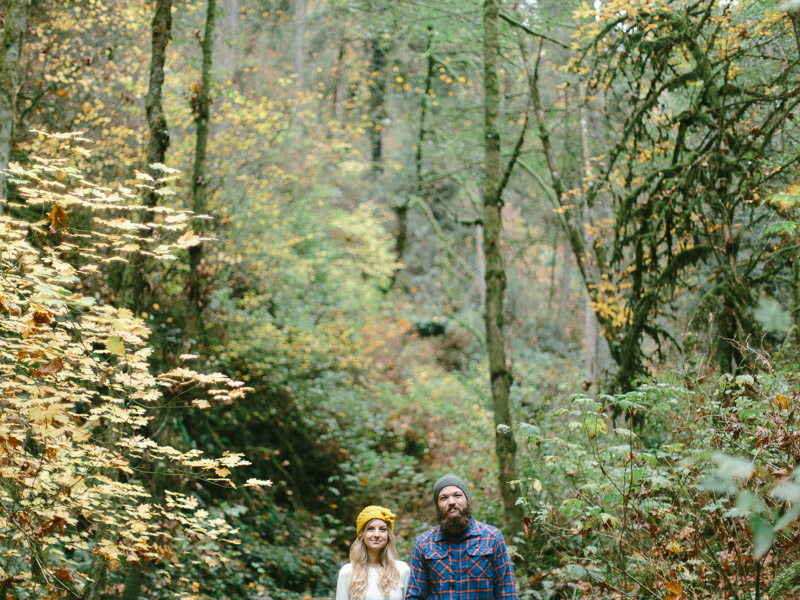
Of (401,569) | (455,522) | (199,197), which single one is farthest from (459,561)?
→ (199,197)

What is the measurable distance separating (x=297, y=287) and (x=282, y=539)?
5.70 meters

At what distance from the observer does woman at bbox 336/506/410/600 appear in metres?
3.95

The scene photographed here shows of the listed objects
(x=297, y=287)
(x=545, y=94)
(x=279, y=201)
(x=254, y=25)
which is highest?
(x=254, y=25)

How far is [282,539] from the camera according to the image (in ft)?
32.7

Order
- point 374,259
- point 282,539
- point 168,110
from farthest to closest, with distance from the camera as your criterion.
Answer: point 374,259, point 168,110, point 282,539

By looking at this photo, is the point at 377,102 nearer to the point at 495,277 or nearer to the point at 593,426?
the point at 495,277

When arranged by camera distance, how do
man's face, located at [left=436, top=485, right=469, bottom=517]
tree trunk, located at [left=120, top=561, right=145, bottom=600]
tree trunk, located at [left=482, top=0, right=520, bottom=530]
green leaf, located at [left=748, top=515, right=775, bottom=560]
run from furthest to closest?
tree trunk, located at [left=482, top=0, right=520, bottom=530] < tree trunk, located at [left=120, top=561, right=145, bottom=600] < man's face, located at [left=436, top=485, right=469, bottom=517] < green leaf, located at [left=748, top=515, right=775, bottom=560]

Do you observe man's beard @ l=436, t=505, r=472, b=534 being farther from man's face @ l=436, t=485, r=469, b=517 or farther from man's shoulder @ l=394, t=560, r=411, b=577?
man's shoulder @ l=394, t=560, r=411, b=577

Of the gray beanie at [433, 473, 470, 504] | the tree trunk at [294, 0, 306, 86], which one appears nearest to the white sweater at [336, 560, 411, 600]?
the gray beanie at [433, 473, 470, 504]

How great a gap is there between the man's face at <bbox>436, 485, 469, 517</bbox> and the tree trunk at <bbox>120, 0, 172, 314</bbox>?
434 cm

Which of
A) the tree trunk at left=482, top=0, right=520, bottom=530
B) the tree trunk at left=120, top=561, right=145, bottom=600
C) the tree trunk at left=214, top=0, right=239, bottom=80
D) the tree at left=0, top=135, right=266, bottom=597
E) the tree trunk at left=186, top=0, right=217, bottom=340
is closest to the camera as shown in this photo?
the tree at left=0, top=135, right=266, bottom=597

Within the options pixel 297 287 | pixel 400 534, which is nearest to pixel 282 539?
pixel 400 534

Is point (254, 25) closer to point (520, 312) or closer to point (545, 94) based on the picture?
point (545, 94)

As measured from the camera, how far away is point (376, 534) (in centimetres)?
404
